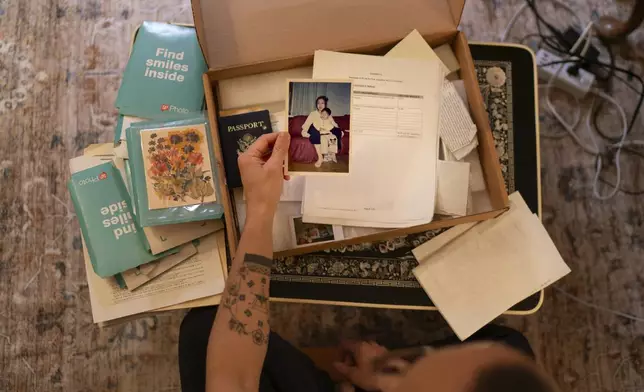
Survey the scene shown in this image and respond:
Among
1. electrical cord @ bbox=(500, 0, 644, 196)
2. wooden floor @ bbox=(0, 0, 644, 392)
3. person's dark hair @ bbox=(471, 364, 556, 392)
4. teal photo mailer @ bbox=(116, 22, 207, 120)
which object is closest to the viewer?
person's dark hair @ bbox=(471, 364, 556, 392)

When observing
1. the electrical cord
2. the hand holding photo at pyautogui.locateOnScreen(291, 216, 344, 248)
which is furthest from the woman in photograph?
the electrical cord

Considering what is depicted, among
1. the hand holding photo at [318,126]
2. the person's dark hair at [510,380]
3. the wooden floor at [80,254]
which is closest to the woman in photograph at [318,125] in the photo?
the hand holding photo at [318,126]

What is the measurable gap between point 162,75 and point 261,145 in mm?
350

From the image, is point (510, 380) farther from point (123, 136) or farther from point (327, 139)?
point (123, 136)

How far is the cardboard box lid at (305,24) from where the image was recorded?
943 mm

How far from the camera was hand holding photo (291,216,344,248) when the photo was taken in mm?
912

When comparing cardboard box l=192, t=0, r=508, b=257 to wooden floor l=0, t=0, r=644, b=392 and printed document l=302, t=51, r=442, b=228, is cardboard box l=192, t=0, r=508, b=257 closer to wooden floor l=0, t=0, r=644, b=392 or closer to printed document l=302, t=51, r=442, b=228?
printed document l=302, t=51, r=442, b=228

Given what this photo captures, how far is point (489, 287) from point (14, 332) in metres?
1.24

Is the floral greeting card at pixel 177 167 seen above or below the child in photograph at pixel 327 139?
below

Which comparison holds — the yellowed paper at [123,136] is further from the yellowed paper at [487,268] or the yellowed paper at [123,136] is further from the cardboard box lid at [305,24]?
the yellowed paper at [487,268]

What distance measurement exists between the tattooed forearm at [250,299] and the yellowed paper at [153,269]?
0.60 feet

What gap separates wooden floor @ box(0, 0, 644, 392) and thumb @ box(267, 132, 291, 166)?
64 cm

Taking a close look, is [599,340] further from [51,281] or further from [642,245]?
[51,281]

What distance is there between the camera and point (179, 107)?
1007mm
